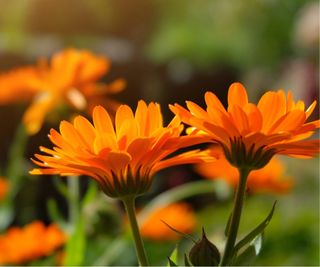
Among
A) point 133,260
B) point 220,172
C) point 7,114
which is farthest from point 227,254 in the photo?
point 7,114

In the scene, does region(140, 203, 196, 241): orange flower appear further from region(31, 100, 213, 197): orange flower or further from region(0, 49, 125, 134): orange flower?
region(31, 100, 213, 197): orange flower

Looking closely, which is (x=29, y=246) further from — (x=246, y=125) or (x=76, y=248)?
(x=246, y=125)

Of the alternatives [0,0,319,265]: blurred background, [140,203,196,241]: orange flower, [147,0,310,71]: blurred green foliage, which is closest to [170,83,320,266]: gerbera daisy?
[140,203,196,241]: orange flower

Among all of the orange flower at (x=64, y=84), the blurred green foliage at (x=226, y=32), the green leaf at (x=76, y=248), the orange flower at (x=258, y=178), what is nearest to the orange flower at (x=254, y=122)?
the green leaf at (x=76, y=248)

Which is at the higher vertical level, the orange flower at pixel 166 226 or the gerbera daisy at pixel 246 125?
the gerbera daisy at pixel 246 125

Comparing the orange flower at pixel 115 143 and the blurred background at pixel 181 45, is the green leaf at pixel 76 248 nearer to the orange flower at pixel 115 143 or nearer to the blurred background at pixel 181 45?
the orange flower at pixel 115 143
